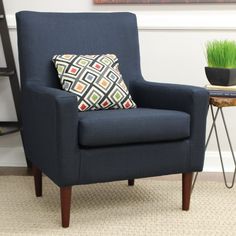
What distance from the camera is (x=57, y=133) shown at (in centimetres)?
179

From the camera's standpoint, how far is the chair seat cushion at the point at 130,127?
1.81 metres

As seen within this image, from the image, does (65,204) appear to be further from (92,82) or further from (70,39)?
(70,39)

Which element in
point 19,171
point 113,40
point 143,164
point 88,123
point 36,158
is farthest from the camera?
point 19,171

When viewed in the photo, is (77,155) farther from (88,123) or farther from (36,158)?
(36,158)

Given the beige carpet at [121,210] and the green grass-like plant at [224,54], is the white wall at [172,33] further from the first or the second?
the beige carpet at [121,210]

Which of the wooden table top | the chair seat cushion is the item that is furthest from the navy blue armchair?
the wooden table top

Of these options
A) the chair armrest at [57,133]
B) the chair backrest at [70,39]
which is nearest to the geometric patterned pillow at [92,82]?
the chair backrest at [70,39]

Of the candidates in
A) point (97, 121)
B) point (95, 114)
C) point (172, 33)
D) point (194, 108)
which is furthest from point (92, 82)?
point (172, 33)

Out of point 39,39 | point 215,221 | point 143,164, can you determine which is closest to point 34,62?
point 39,39

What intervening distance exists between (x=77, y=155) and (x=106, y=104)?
0.42 meters

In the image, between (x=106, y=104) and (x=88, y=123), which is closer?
(x=88, y=123)

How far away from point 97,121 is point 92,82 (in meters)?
0.38

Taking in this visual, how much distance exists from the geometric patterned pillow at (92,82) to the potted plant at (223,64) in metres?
0.44

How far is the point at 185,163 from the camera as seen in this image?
2000 millimetres
